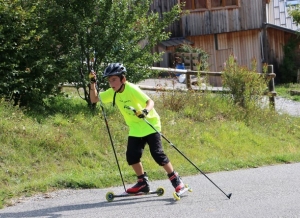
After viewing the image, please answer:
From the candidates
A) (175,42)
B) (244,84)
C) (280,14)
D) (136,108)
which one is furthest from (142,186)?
(280,14)

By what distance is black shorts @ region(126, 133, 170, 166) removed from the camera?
7938 millimetres

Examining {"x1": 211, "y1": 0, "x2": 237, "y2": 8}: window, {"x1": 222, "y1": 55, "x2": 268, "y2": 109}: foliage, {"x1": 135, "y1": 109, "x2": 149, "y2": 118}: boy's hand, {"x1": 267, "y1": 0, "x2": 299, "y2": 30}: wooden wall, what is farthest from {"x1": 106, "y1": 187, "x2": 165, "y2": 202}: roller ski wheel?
{"x1": 267, "y1": 0, "x2": 299, "y2": 30}: wooden wall

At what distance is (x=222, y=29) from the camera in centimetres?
3039

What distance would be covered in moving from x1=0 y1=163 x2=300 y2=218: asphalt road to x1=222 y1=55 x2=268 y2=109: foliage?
6841mm

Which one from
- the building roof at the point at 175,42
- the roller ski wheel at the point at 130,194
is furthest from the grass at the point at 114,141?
the building roof at the point at 175,42

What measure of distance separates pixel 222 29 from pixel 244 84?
1486 centimetres

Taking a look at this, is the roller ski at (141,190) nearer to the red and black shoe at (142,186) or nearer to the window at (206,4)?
the red and black shoe at (142,186)

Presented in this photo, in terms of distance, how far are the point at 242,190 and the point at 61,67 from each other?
18.6ft

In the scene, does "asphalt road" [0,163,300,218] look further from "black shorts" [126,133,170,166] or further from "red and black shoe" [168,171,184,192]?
"black shorts" [126,133,170,166]

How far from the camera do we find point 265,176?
382 inches

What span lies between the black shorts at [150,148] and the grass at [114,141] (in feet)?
3.87

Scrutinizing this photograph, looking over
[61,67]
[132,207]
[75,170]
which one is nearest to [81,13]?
[61,67]

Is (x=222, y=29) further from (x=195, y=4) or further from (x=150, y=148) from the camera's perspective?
(x=150, y=148)

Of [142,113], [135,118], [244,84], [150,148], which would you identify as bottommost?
[150,148]
